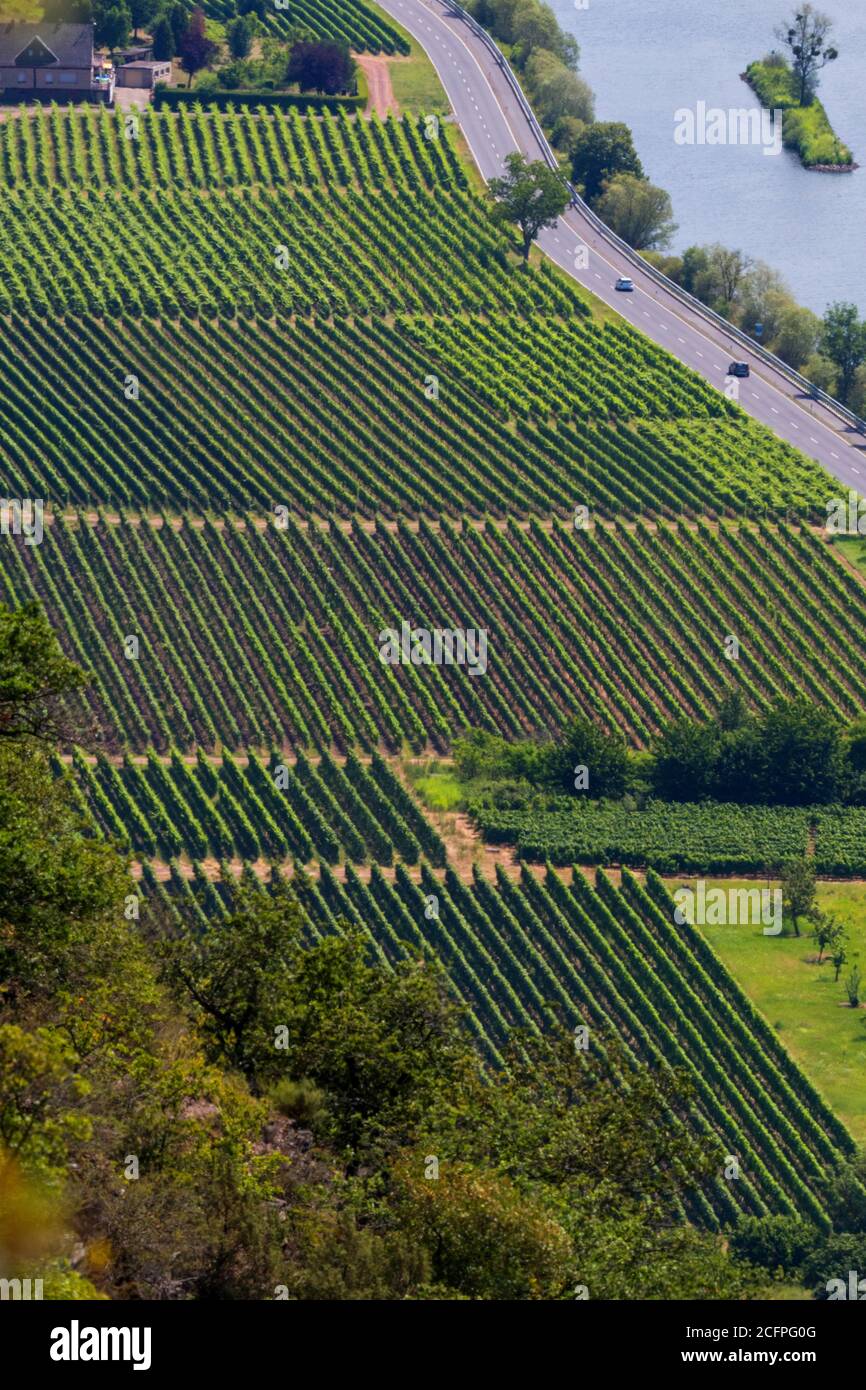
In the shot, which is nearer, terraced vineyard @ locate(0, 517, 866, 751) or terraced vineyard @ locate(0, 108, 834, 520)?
terraced vineyard @ locate(0, 517, 866, 751)

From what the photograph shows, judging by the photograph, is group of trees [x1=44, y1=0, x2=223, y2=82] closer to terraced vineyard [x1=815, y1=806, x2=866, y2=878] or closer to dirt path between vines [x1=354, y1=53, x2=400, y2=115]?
dirt path between vines [x1=354, y1=53, x2=400, y2=115]

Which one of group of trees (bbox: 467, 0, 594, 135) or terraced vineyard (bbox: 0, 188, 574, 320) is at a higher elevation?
group of trees (bbox: 467, 0, 594, 135)

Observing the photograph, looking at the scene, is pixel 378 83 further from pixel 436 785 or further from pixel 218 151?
pixel 436 785

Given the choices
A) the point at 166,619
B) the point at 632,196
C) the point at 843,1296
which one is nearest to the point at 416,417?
the point at 166,619

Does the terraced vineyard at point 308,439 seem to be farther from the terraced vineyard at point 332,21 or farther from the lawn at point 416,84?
the terraced vineyard at point 332,21

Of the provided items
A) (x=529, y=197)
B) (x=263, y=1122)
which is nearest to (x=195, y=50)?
(x=529, y=197)

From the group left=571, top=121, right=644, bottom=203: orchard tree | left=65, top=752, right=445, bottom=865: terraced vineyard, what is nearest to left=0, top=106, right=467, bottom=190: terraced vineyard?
left=571, top=121, right=644, bottom=203: orchard tree
